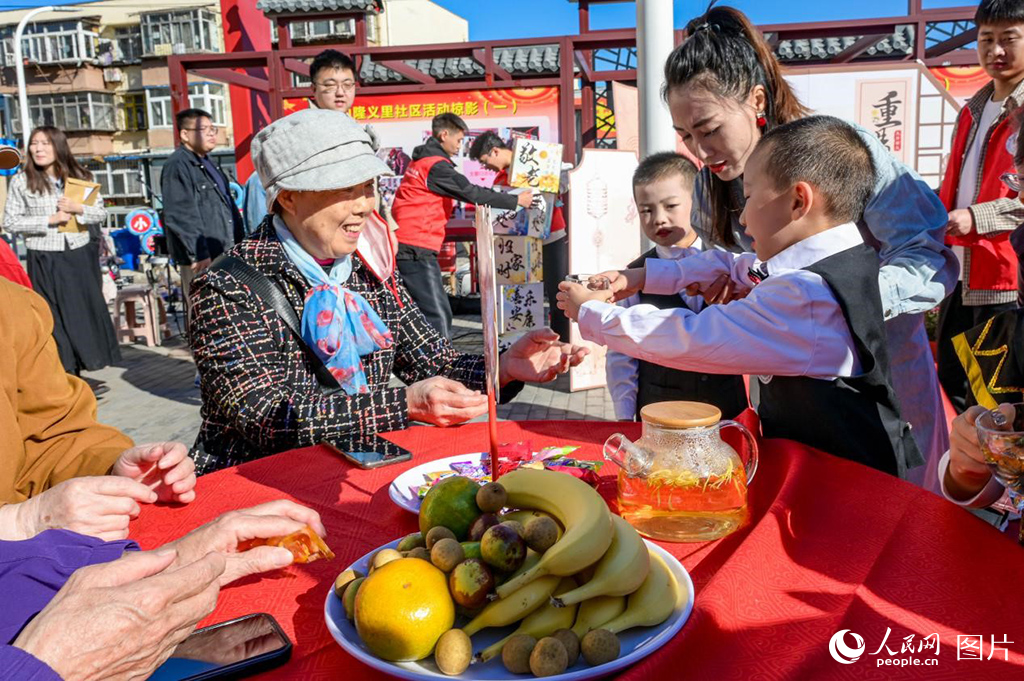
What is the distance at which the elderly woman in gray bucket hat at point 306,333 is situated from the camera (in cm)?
195

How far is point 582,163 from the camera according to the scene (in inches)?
212

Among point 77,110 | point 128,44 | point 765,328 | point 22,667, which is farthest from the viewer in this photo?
point 128,44

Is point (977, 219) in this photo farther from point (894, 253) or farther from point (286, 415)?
point (286, 415)

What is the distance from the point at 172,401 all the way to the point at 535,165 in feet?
11.5

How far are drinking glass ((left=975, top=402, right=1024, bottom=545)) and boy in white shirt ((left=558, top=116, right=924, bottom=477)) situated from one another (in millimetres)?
461

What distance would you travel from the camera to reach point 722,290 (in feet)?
7.82

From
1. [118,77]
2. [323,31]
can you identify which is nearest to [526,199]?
[323,31]

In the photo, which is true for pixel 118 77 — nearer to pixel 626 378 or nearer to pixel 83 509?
pixel 626 378

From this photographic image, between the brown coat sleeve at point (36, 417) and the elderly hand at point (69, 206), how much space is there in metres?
5.03

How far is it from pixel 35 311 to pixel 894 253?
2.18 meters

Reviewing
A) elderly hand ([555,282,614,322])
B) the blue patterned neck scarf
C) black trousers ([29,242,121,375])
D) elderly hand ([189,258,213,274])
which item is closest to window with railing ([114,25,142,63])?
black trousers ([29,242,121,375])

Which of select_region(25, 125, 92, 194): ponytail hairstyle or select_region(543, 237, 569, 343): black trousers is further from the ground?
select_region(25, 125, 92, 194): ponytail hairstyle

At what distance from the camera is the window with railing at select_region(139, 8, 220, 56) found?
39.6 metres

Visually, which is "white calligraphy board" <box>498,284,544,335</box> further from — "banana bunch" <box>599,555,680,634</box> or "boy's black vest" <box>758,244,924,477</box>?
"banana bunch" <box>599,555,680,634</box>
